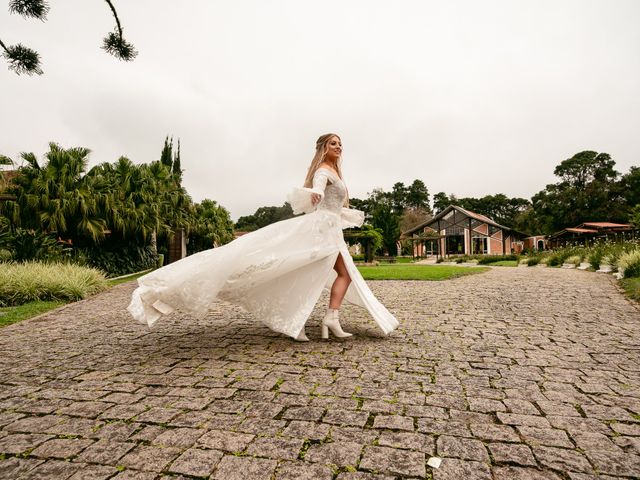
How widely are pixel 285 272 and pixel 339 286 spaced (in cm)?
62

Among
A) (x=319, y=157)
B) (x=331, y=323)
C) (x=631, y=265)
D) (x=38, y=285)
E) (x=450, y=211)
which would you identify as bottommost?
(x=331, y=323)

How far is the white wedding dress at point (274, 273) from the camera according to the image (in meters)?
3.32

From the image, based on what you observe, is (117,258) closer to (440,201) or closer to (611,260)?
(611,260)

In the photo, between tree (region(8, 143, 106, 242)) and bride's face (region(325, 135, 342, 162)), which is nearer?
bride's face (region(325, 135, 342, 162))

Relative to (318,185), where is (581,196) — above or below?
above

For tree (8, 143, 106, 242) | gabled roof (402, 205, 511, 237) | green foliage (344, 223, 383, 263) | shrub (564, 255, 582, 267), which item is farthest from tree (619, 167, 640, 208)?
tree (8, 143, 106, 242)

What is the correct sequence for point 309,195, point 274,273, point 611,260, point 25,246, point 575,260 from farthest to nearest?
point 575,260 → point 611,260 → point 25,246 → point 309,195 → point 274,273

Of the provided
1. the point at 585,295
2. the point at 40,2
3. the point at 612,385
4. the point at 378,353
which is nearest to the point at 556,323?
the point at 612,385

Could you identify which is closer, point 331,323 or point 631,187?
point 331,323

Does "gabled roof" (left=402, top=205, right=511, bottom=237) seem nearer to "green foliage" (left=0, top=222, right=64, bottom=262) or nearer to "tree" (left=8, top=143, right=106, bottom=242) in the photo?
"tree" (left=8, top=143, right=106, bottom=242)

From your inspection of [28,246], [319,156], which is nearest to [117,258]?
[28,246]

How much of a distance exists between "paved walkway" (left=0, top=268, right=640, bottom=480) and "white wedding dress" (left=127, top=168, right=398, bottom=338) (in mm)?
393

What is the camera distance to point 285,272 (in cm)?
361

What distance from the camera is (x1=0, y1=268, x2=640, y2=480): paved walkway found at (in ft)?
5.50
